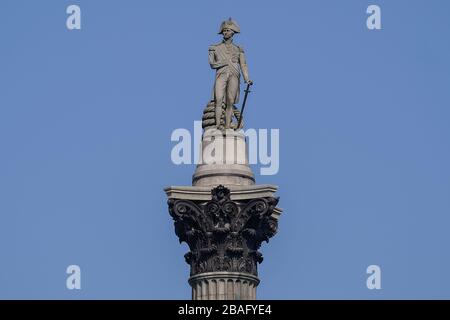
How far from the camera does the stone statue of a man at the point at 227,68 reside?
125188 millimetres

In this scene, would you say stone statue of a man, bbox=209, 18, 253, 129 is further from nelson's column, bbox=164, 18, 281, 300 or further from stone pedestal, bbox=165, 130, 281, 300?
stone pedestal, bbox=165, 130, 281, 300

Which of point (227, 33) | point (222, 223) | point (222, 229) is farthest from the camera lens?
point (227, 33)

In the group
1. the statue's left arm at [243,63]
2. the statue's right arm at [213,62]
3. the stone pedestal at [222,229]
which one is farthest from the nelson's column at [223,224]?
the statue's right arm at [213,62]

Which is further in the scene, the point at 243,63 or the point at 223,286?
the point at 243,63

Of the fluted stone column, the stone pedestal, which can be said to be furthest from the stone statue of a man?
the fluted stone column

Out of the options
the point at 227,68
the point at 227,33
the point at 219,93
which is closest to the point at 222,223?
the point at 219,93

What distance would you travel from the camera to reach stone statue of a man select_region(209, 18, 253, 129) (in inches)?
4929

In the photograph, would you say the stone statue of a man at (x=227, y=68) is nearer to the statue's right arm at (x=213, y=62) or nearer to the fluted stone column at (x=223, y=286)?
the statue's right arm at (x=213, y=62)

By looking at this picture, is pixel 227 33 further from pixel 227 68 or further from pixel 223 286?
pixel 223 286

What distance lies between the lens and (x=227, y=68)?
12531cm

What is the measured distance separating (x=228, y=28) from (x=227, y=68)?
1.68 meters
